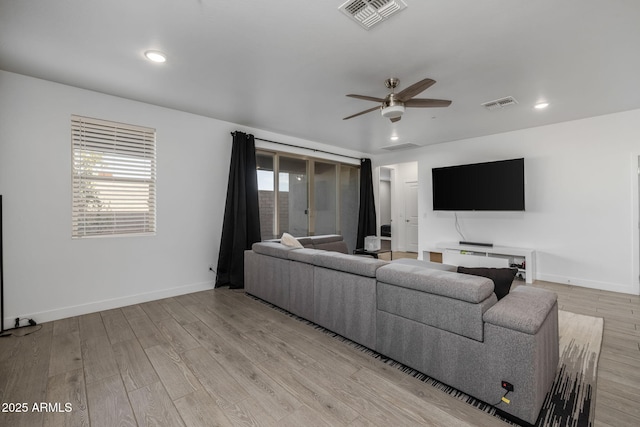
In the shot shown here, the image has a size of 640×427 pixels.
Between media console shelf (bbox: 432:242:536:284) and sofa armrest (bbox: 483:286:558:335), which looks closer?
sofa armrest (bbox: 483:286:558:335)

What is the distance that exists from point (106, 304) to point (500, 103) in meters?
5.63

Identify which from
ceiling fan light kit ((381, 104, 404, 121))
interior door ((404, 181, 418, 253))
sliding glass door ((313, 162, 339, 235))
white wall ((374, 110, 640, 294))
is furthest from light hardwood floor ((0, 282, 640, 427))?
interior door ((404, 181, 418, 253))

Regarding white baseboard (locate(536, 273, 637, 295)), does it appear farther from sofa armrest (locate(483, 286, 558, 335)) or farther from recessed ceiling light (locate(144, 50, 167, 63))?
recessed ceiling light (locate(144, 50, 167, 63))

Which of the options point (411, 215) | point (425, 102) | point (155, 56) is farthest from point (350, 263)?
point (411, 215)

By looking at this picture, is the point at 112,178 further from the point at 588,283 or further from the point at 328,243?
the point at 588,283

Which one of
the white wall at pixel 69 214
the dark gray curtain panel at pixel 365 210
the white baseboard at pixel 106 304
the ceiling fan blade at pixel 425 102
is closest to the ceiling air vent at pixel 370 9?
the ceiling fan blade at pixel 425 102

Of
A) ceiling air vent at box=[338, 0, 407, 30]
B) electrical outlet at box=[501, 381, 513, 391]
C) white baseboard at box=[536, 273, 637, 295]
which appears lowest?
white baseboard at box=[536, 273, 637, 295]

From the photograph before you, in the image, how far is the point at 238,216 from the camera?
174 inches

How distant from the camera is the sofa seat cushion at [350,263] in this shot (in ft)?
7.74

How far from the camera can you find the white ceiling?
199 cm

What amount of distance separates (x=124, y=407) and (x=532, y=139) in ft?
20.7

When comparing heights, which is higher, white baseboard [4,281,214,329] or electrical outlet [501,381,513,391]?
electrical outlet [501,381,513,391]

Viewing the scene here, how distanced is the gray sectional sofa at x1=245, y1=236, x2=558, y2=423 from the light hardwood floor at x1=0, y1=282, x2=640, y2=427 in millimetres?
170

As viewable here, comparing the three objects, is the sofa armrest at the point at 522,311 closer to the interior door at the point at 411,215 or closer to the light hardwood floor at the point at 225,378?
the light hardwood floor at the point at 225,378
